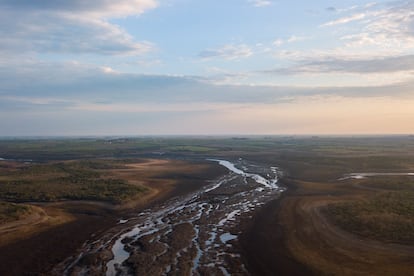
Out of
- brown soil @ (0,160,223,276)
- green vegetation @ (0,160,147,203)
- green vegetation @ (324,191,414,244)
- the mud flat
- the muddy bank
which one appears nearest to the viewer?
the muddy bank

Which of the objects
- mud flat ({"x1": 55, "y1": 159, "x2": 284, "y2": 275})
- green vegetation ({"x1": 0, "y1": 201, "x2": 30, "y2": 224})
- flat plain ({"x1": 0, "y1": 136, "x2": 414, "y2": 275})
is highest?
green vegetation ({"x1": 0, "y1": 201, "x2": 30, "y2": 224})

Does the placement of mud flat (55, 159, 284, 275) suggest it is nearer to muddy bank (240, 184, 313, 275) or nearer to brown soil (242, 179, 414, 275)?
muddy bank (240, 184, 313, 275)

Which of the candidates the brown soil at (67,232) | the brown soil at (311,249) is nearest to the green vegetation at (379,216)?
the brown soil at (311,249)

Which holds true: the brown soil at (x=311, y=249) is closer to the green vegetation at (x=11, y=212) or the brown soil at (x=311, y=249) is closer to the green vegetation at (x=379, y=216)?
the green vegetation at (x=379, y=216)

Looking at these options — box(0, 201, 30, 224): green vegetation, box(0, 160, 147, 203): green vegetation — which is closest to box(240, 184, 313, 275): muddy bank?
box(0, 160, 147, 203): green vegetation

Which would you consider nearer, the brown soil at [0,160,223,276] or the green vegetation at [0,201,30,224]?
the brown soil at [0,160,223,276]

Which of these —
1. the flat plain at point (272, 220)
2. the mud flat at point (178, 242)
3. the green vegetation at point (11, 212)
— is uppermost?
the green vegetation at point (11, 212)

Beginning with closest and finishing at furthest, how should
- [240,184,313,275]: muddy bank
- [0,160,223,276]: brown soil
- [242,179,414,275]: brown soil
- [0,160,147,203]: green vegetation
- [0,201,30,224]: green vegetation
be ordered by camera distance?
[242,179,414,275]: brown soil, [240,184,313,275]: muddy bank, [0,160,223,276]: brown soil, [0,201,30,224]: green vegetation, [0,160,147,203]: green vegetation
